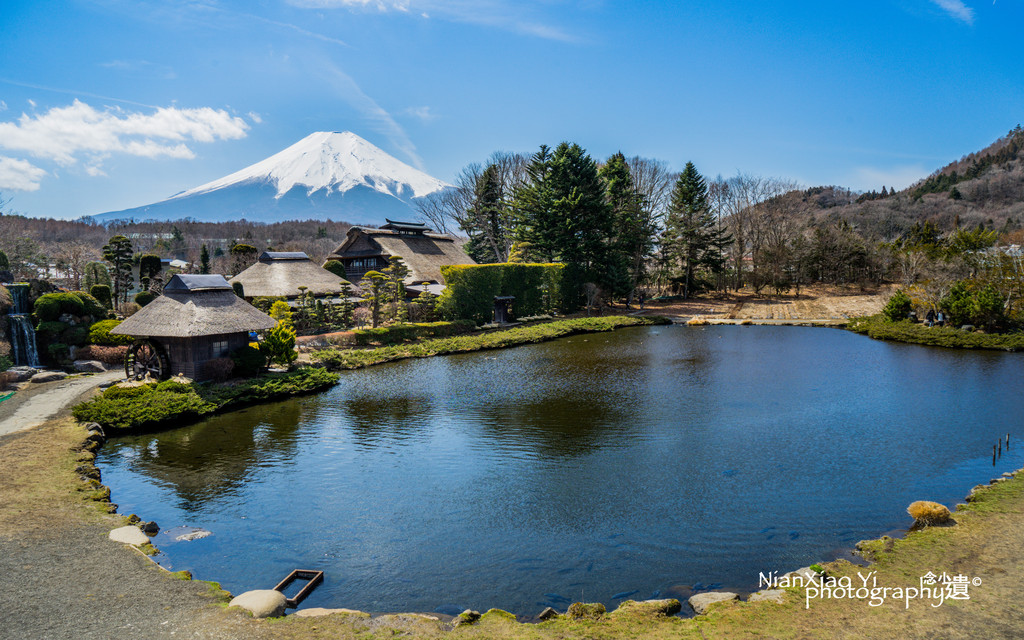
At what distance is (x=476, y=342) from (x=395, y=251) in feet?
52.4

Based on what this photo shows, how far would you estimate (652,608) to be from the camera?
6984mm

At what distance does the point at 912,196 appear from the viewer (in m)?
82.8

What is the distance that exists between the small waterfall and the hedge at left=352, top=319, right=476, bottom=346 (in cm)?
1249

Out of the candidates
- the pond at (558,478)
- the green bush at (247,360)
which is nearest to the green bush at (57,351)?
the green bush at (247,360)

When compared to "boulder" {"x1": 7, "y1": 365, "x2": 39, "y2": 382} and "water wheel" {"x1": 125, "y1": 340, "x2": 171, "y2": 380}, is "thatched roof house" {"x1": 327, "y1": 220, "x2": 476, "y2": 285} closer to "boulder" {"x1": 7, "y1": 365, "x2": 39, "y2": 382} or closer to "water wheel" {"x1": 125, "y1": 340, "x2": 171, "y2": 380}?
"water wheel" {"x1": 125, "y1": 340, "x2": 171, "y2": 380}

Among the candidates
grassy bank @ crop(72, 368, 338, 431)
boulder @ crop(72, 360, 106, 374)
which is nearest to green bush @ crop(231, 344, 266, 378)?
grassy bank @ crop(72, 368, 338, 431)

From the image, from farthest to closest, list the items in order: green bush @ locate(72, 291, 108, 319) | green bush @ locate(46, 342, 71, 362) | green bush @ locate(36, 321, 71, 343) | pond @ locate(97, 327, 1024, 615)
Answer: green bush @ locate(72, 291, 108, 319)
green bush @ locate(46, 342, 71, 362)
green bush @ locate(36, 321, 71, 343)
pond @ locate(97, 327, 1024, 615)

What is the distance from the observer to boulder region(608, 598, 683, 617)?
6.92m

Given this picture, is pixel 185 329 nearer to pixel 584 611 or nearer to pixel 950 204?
pixel 584 611

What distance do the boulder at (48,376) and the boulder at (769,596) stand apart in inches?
920

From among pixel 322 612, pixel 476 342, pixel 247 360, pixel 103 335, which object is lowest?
pixel 322 612

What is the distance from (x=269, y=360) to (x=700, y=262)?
38076mm

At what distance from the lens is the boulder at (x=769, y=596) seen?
22.9 ft

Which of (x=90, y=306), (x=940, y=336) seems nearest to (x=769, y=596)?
(x=90, y=306)
